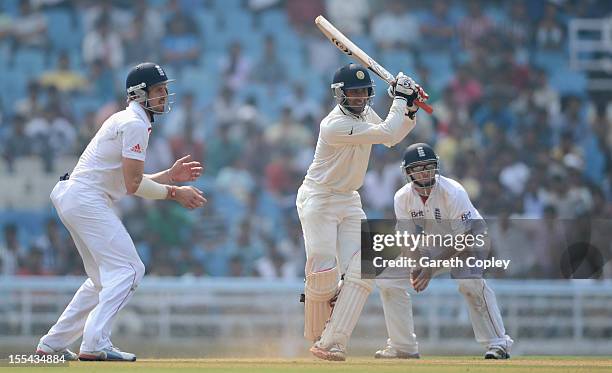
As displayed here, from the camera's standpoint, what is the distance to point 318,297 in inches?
355

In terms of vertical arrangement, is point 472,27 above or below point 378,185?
above

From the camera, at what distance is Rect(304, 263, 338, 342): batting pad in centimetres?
897

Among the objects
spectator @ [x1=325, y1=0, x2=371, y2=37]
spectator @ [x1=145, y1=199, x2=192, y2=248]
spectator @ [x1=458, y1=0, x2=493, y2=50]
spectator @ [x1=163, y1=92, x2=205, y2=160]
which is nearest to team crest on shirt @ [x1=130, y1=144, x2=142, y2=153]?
spectator @ [x1=145, y1=199, x2=192, y2=248]

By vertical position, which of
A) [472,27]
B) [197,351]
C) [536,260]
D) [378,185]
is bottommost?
[197,351]

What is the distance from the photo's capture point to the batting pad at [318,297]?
29.4 ft

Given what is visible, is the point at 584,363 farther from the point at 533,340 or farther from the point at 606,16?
the point at 606,16

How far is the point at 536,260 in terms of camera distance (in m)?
12.9

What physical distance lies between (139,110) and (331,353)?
2.12 metres

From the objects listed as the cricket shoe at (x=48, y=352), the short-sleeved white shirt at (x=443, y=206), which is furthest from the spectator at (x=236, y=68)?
the cricket shoe at (x=48, y=352)

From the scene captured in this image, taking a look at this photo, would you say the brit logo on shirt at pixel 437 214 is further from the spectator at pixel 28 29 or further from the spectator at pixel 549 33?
the spectator at pixel 28 29

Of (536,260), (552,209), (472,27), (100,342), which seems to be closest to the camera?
(100,342)

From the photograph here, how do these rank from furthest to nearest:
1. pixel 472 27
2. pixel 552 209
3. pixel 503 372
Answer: pixel 472 27, pixel 552 209, pixel 503 372

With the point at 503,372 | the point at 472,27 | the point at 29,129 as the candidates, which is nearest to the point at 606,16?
the point at 472,27

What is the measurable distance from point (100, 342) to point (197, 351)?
3654 mm
